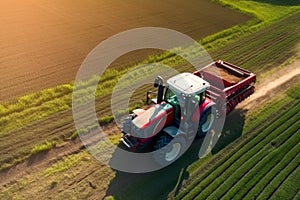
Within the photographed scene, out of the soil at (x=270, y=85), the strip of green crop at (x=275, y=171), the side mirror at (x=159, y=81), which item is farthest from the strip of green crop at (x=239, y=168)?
the side mirror at (x=159, y=81)

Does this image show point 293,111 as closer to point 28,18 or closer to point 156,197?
point 156,197

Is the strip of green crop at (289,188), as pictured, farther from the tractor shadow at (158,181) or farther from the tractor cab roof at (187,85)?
the tractor cab roof at (187,85)

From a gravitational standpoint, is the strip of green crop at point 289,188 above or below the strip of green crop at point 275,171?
below

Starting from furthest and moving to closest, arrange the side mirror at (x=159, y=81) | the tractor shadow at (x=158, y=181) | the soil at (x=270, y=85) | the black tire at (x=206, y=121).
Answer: the soil at (x=270, y=85) < the black tire at (x=206, y=121) < the side mirror at (x=159, y=81) < the tractor shadow at (x=158, y=181)

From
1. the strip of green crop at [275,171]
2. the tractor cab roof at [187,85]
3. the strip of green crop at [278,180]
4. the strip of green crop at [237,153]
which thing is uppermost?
the tractor cab roof at [187,85]

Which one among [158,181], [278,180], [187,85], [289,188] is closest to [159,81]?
[187,85]

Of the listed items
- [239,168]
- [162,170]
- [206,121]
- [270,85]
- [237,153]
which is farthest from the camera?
[270,85]

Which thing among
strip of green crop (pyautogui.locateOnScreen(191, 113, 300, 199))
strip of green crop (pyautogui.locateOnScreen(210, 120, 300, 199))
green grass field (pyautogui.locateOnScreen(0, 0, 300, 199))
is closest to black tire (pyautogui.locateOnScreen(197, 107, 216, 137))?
green grass field (pyautogui.locateOnScreen(0, 0, 300, 199))

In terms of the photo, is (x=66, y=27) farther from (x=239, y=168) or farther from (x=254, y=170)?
(x=254, y=170)
